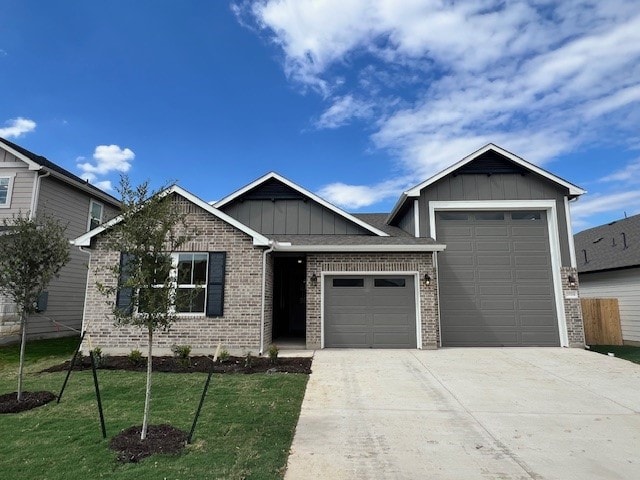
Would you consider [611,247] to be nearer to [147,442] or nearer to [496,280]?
[496,280]

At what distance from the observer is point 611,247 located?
15750 millimetres

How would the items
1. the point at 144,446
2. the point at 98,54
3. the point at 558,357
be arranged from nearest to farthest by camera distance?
the point at 144,446
the point at 558,357
the point at 98,54

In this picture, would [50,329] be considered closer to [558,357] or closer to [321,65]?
[321,65]

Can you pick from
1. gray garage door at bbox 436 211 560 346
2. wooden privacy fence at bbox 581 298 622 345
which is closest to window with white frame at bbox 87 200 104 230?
gray garage door at bbox 436 211 560 346

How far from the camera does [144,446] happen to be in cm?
410

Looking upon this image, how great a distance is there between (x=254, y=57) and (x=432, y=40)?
689 cm

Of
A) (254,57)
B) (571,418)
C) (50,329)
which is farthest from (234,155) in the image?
(571,418)

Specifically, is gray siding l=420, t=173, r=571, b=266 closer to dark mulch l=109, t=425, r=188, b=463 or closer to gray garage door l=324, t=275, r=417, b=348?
gray garage door l=324, t=275, r=417, b=348

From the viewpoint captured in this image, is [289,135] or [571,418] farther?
[289,135]

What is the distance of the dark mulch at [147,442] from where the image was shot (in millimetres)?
3929

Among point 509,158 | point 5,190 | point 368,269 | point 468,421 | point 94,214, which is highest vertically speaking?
point 509,158

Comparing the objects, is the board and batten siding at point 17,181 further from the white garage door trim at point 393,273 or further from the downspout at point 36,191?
the white garage door trim at point 393,273

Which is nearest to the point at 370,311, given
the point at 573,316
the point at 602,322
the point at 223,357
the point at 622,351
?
the point at 223,357

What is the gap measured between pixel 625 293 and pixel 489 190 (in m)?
7.13
